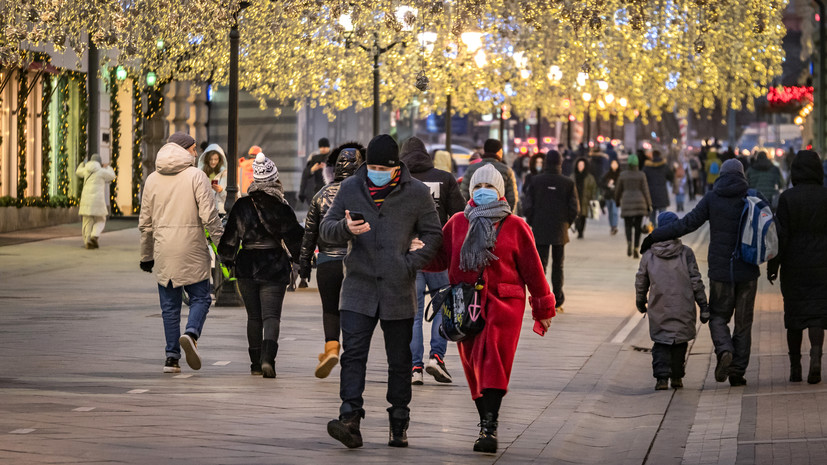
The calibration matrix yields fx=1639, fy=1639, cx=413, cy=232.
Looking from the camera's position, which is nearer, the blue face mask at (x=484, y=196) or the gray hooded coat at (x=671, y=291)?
the blue face mask at (x=484, y=196)

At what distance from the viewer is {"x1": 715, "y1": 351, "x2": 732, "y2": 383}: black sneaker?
1198cm

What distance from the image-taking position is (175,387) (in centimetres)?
1123

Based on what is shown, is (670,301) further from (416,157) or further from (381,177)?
(381,177)

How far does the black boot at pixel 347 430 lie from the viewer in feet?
28.7

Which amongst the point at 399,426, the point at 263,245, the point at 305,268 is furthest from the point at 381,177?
the point at 263,245

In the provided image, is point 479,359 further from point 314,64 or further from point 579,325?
point 314,64

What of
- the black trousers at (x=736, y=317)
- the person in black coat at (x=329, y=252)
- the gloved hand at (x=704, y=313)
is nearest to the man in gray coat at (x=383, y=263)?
the person in black coat at (x=329, y=252)

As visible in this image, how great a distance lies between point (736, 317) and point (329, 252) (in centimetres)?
311

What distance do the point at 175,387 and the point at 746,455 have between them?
423 centimetres

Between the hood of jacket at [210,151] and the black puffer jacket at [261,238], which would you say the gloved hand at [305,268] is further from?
the hood of jacket at [210,151]

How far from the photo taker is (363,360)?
905 cm

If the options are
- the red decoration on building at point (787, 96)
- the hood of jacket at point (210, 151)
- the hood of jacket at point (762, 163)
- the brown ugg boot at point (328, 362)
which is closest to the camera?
the brown ugg boot at point (328, 362)

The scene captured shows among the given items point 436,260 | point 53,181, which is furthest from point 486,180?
point 53,181

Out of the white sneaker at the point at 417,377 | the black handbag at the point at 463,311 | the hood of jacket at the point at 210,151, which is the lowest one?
the white sneaker at the point at 417,377
